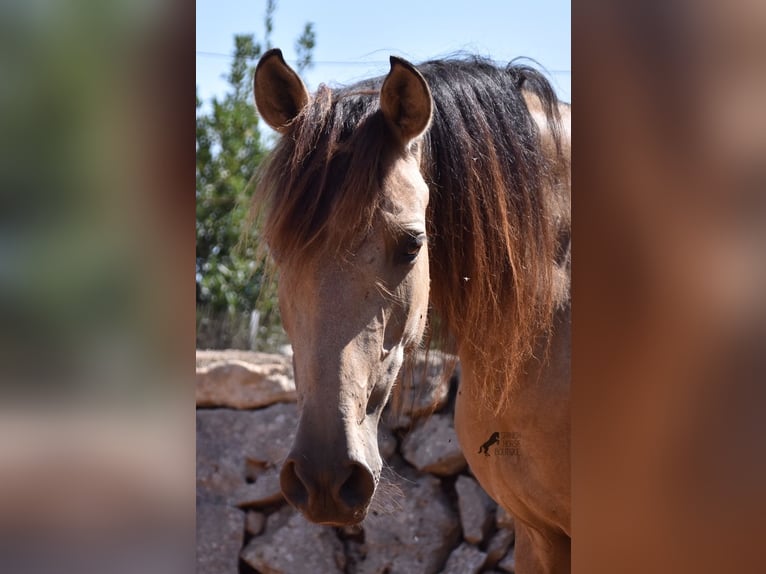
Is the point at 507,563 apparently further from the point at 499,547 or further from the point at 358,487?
the point at 358,487

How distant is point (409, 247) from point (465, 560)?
2474 millimetres

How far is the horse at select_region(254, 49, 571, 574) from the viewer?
1393 millimetres

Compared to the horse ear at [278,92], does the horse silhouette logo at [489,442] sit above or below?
below

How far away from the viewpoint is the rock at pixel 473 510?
11.9 feet

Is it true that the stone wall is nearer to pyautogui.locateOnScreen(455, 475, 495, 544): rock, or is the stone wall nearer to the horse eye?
pyautogui.locateOnScreen(455, 475, 495, 544): rock

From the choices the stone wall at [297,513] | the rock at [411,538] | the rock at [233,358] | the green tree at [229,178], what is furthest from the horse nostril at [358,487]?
the green tree at [229,178]

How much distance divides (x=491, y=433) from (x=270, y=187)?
3.02 ft

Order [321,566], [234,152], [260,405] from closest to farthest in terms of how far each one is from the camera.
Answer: [321,566] → [260,405] → [234,152]

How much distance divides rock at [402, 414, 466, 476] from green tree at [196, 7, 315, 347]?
81.0 inches

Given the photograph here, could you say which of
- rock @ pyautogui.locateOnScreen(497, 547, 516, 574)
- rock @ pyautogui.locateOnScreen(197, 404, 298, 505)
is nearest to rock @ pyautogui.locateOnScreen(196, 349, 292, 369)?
rock @ pyautogui.locateOnScreen(197, 404, 298, 505)
